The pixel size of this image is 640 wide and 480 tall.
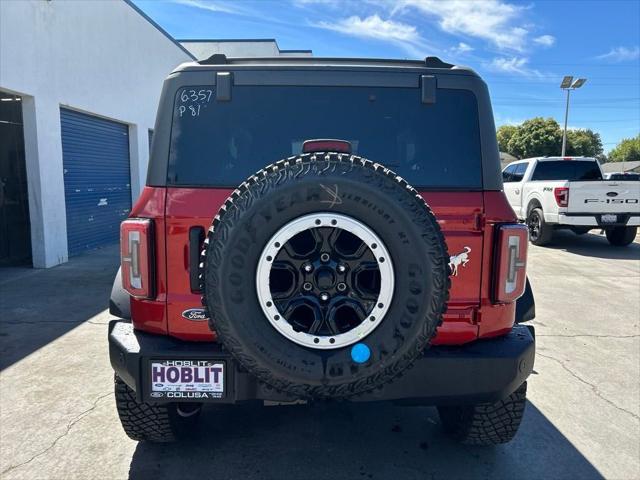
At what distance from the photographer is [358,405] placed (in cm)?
335

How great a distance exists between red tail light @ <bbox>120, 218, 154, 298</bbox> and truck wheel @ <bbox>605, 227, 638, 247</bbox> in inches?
478

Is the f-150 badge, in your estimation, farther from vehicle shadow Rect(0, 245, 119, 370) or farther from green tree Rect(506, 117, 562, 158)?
green tree Rect(506, 117, 562, 158)

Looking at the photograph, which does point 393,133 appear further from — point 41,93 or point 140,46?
point 140,46

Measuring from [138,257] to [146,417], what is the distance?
39.4 inches

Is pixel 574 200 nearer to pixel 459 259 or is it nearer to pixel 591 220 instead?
pixel 591 220

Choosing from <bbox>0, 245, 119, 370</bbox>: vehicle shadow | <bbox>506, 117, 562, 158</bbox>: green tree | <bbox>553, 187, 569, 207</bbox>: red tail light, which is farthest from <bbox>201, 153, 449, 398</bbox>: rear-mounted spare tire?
<bbox>506, 117, 562, 158</bbox>: green tree

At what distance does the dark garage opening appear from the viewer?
8.48 meters

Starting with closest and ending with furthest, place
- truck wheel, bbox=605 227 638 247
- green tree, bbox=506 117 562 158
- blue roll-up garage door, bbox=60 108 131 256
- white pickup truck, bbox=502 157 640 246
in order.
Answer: blue roll-up garage door, bbox=60 108 131 256 → white pickup truck, bbox=502 157 640 246 → truck wheel, bbox=605 227 638 247 → green tree, bbox=506 117 562 158

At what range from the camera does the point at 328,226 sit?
1.87m

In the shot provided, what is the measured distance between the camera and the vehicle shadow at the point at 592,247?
1048 centimetres

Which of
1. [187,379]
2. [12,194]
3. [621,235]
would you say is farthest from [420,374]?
[621,235]

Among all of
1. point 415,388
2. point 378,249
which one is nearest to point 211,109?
point 378,249

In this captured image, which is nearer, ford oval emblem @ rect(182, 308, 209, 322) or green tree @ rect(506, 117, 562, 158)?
ford oval emblem @ rect(182, 308, 209, 322)

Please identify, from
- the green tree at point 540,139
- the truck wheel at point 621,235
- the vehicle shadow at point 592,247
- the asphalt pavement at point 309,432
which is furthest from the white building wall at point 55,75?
the green tree at point 540,139
